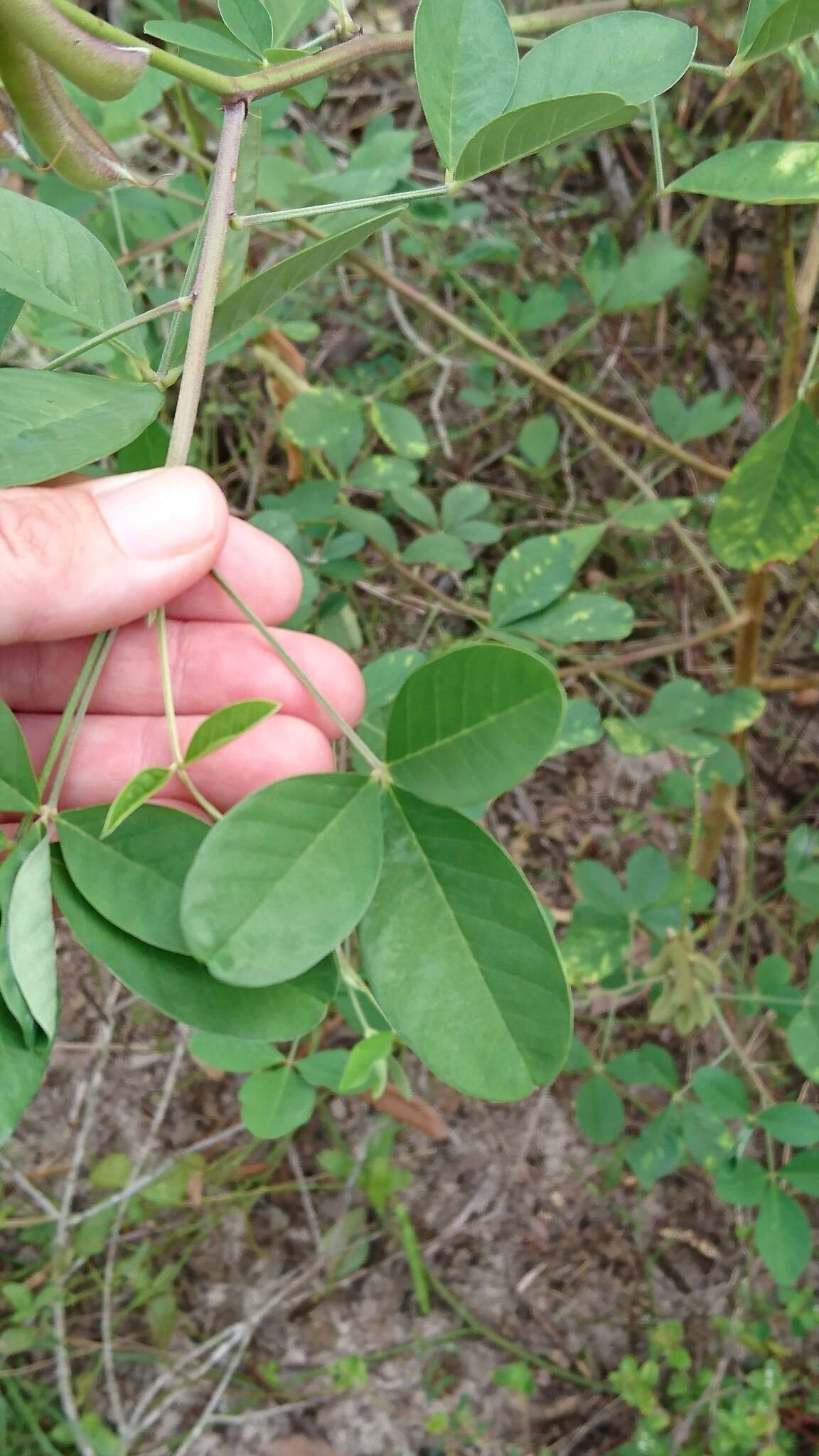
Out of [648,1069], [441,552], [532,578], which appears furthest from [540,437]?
[648,1069]

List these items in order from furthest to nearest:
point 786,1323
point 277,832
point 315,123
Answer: point 315,123 < point 786,1323 < point 277,832

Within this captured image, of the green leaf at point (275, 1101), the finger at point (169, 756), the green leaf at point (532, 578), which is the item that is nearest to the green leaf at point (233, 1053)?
the green leaf at point (275, 1101)

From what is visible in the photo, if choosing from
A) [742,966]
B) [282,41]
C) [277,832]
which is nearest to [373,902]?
[277,832]

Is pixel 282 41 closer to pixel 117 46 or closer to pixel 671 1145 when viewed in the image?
pixel 117 46

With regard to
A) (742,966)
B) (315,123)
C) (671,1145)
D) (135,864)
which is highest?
(315,123)

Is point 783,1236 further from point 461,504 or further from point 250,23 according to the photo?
point 250,23

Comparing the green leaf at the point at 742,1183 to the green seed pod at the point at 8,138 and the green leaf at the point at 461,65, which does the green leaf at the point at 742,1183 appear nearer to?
the green leaf at the point at 461,65

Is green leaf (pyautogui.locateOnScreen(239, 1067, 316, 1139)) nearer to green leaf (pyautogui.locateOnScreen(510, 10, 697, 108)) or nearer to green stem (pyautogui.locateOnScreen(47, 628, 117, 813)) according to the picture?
green stem (pyautogui.locateOnScreen(47, 628, 117, 813))
